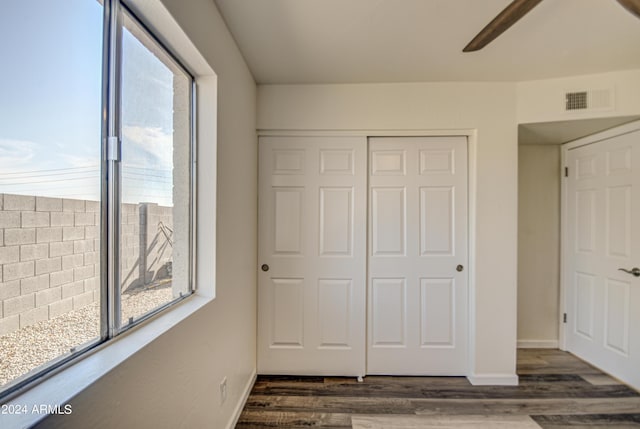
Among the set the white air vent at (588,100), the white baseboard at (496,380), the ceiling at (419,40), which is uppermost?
the ceiling at (419,40)

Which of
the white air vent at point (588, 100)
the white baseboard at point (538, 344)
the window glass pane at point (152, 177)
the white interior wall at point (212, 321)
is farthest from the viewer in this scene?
the white baseboard at point (538, 344)

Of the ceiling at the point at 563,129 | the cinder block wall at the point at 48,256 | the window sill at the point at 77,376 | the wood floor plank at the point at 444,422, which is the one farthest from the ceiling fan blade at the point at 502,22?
the wood floor plank at the point at 444,422

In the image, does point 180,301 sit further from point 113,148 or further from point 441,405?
point 441,405

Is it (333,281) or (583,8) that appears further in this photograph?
(333,281)

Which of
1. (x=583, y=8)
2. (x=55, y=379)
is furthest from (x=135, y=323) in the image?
(x=583, y=8)

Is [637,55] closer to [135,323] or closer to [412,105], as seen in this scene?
[412,105]

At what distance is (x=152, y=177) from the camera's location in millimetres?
1216

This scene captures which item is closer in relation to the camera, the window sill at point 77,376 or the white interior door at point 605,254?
the window sill at point 77,376

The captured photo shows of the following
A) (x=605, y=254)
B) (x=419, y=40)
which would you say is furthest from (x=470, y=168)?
(x=605, y=254)

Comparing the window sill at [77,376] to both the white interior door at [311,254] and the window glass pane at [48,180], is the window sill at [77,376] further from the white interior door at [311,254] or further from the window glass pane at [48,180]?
the white interior door at [311,254]

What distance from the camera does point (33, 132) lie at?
2.33 feet

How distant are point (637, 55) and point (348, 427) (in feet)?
10.0

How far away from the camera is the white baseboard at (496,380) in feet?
7.30

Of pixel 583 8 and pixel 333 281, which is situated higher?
pixel 583 8
